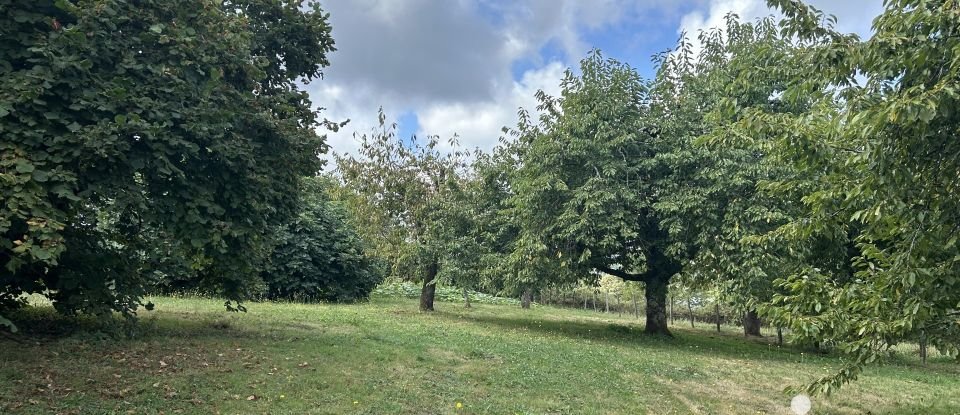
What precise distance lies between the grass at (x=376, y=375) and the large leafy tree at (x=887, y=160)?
3787 millimetres

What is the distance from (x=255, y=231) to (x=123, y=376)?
2654mm

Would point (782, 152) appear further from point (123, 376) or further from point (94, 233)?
point (94, 233)

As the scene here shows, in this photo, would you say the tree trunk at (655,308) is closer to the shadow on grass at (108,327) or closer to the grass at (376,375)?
the grass at (376,375)

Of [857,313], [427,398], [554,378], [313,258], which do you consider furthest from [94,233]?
[313,258]

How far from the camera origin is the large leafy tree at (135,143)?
6.40 m

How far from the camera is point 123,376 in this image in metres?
6.98

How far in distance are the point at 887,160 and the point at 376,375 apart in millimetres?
6824

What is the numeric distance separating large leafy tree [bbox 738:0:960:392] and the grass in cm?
379

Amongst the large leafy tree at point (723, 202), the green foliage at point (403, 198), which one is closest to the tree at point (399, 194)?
the green foliage at point (403, 198)

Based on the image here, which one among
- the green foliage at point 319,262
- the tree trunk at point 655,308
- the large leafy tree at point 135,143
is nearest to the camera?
the large leafy tree at point 135,143

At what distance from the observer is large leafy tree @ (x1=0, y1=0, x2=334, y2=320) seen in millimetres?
6402

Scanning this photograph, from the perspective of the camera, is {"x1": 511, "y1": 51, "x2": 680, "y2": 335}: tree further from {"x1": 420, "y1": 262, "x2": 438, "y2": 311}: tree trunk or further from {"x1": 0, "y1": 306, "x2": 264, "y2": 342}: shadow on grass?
{"x1": 0, "y1": 306, "x2": 264, "y2": 342}: shadow on grass

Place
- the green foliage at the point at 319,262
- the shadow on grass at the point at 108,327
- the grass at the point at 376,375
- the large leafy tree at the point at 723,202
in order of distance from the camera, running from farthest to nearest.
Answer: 1. the green foliage at the point at 319,262
2. the large leafy tree at the point at 723,202
3. the shadow on grass at the point at 108,327
4. the grass at the point at 376,375

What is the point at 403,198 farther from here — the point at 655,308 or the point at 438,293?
the point at 438,293
